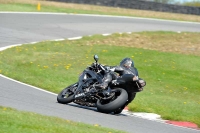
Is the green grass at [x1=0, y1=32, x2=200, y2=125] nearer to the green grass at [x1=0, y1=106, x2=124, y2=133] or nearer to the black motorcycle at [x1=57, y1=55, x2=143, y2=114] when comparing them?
the black motorcycle at [x1=57, y1=55, x2=143, y2=114]

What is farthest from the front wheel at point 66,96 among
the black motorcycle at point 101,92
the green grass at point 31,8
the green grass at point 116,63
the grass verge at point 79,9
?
the grass verge at point 79,9

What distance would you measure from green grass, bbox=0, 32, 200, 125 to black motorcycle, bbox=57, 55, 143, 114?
1.30 metres

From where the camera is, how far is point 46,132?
811 centimetres

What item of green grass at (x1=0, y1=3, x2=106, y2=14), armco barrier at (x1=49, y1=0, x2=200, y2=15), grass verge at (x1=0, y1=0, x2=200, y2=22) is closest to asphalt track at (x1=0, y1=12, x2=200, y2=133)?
green grass at (x1=0, y1=3, x2=106, y2=14)

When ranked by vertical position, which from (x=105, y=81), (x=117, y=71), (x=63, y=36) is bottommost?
(x=63, y=36)

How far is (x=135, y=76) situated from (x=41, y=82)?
4.23 m

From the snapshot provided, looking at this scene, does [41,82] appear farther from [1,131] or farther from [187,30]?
[187,30]

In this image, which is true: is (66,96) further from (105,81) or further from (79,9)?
(79,9)

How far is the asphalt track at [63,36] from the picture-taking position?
1138cm

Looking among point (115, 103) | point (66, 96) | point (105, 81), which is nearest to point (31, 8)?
point (66, 96)

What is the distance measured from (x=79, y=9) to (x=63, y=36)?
9.47 m

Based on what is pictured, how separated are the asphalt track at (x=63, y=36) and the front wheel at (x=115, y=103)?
0.48 feet

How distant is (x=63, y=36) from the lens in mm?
25250

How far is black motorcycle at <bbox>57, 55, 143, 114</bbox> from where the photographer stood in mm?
12281
